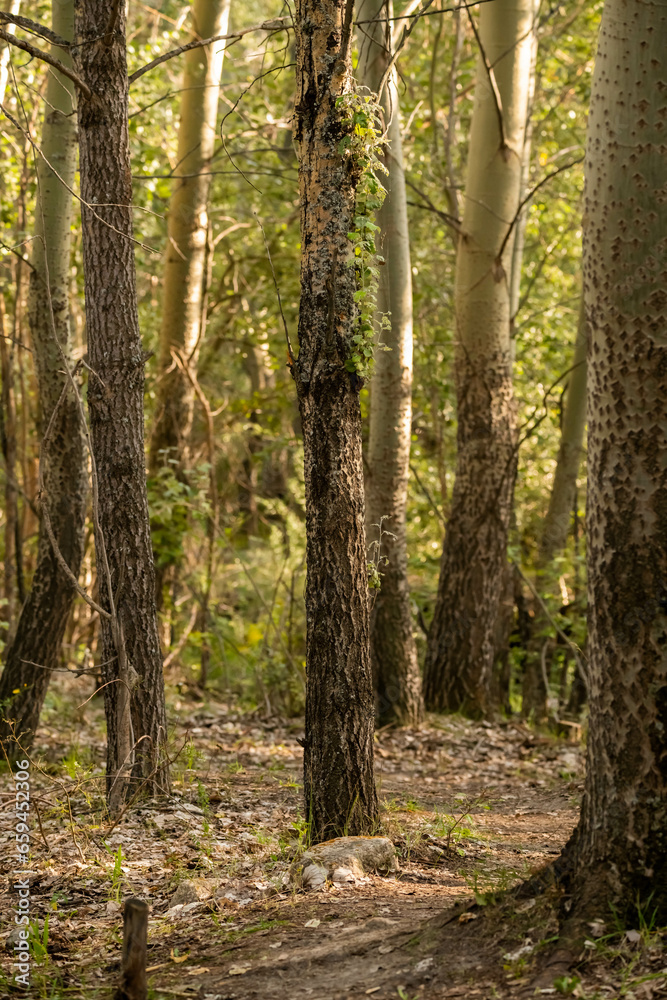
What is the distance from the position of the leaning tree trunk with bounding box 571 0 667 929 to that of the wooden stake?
1.46m

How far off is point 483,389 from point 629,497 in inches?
208

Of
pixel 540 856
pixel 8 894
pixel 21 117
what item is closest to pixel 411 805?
pixel 540 856

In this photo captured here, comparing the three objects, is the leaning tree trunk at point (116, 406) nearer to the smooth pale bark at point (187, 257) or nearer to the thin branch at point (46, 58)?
the thin branch at point (46, 58)

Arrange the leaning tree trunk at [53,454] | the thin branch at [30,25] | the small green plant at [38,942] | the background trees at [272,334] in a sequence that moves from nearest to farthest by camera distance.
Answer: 1. the small green plant at [38,942]
2. the thin branch at [30,25]
3. the leaning tree trunk at [53,454]
4. the background trees at [272,334]

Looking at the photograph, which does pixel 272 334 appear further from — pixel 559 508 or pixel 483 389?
pixel 559 508

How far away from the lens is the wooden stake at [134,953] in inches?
111

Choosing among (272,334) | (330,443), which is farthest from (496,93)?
(330,443)

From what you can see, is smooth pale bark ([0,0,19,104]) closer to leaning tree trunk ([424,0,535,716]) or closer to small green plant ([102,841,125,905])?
leaning tree trunk ([424,0,535,716])

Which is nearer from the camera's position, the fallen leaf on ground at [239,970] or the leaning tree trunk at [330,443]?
the fallen leaf on ground at [239,970]

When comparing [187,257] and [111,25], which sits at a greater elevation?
[187,257]

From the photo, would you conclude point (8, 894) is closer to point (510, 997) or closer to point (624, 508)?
point (510, 997)

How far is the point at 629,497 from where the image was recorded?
9.96 feet

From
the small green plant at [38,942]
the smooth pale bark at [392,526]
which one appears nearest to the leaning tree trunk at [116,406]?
the small green plant at [38,942]

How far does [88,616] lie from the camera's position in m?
9.84
